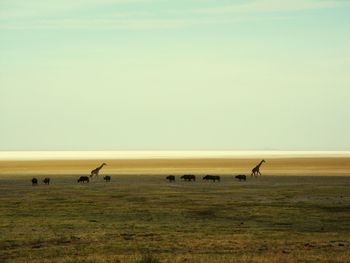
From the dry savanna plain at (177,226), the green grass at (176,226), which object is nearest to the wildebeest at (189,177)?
the green grass at (176,226)

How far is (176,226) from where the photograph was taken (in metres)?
32.6

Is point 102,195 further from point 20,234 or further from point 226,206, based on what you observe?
point 20,234

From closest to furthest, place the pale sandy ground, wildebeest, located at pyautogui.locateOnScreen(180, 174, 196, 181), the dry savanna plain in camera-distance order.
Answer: the dry savanna plain, wildebeest, located at pyautogui.locateOnScreen(180, 174, 196, 181), the pale sandy ground

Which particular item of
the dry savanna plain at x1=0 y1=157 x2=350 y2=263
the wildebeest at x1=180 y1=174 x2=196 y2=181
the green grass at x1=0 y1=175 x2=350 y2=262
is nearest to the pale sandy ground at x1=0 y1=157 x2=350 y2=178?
the wildebeest at x1=180 y1=174 x2=196 y2=181

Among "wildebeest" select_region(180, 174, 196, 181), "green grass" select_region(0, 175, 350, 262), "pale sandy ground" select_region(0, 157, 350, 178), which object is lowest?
"green grass" select_region(0, 175, 350, 262)

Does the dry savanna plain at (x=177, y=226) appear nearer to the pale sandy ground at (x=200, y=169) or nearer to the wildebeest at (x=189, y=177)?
the wildebeest at (x=189, y=177)

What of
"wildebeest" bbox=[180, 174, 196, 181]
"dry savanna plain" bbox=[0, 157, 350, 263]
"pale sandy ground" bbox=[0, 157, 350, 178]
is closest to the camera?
"dry savanna plain" bbox=[0, 157, 350, 263]

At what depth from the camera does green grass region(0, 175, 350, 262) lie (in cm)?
2436

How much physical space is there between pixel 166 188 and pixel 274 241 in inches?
1351

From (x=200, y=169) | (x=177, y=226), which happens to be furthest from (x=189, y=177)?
(x=200, y=169)

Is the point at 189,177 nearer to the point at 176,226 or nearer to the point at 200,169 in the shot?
the point at 176,226

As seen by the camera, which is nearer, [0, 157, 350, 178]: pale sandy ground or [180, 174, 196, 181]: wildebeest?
[180, 174, 196, 181]: wildebeest

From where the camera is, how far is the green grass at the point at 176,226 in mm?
24359

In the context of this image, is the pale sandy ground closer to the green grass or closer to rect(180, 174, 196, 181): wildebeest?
rect(180, 174, 196, 181): wildebeest
